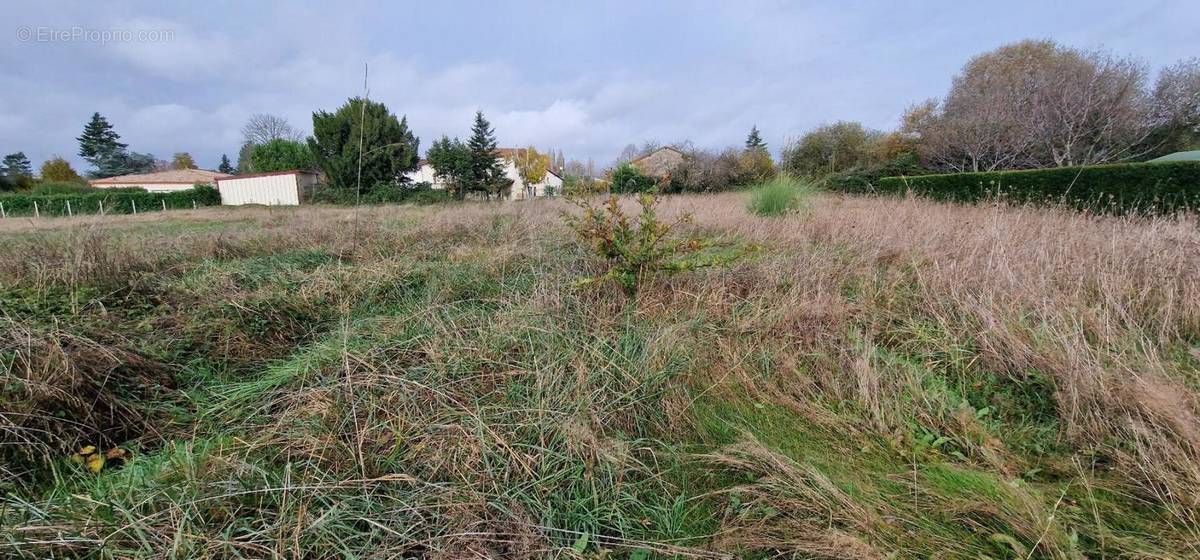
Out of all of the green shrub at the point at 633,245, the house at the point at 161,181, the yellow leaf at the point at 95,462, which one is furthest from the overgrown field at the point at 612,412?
the house at the point at 161,181

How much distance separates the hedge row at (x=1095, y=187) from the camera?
19.1ft

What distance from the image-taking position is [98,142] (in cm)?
4331

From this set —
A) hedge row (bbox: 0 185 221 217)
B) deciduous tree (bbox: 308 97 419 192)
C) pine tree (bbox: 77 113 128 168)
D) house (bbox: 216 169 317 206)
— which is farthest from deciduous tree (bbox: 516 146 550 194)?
pine tree (bbox: 77 113 128 168)

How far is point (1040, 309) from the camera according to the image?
2389mm

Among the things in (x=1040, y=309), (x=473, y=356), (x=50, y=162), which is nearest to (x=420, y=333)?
(x=473, y=356)

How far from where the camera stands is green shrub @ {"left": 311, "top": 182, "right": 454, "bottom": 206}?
2098cm

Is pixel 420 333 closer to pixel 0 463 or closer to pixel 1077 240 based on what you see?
pixel 0 463

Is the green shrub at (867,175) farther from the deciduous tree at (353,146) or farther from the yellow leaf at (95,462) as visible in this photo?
the deciduous tree at (353,146)

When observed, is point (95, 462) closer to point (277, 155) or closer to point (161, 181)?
point (277, 155)

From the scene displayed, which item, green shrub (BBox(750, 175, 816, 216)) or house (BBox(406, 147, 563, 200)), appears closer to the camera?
green shrub (BBox(750, 175, 816, 216))

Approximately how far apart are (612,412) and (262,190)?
96.1 feet

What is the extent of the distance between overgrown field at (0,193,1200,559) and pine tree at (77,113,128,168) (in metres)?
63.0

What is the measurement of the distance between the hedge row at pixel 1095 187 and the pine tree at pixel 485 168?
21.2 m

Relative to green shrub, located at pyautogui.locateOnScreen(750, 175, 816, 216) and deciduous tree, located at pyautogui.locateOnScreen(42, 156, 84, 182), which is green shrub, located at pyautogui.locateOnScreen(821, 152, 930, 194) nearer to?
green shrub, located at pyautogui.locateOnScreen(750, 175, 816, 216)
